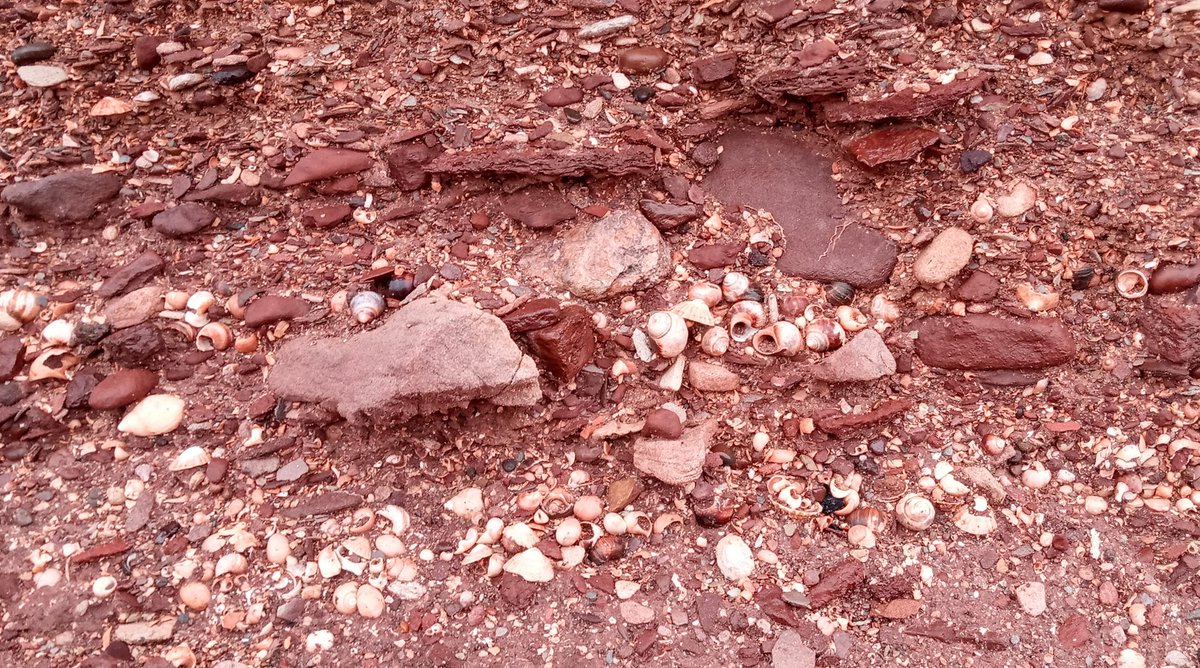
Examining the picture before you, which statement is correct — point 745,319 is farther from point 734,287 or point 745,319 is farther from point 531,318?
point 531,318

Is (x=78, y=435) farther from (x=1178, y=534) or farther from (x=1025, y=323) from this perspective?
(x=1178, y=534)

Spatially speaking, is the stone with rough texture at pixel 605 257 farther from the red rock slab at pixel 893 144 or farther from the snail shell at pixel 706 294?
the red rock slab at pixel 893 144

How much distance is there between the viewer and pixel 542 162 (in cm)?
237

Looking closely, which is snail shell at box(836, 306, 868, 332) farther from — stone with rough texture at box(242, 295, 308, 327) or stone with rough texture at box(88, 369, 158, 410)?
stone with rough texture at box(88, 369, 158, 410)

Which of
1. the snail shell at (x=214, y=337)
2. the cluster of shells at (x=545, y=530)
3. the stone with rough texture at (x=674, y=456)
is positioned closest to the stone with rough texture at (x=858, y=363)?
the stone with rough texture at (x=674, y=456)

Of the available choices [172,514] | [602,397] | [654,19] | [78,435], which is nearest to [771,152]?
[654,19]

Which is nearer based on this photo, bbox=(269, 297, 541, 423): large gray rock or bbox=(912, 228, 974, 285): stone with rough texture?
bbox=(269, 297, 541, 423): large gray rock

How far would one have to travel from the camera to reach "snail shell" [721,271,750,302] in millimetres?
2387

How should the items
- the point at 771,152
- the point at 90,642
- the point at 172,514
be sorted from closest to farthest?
the point at 90,642 → the point at 172,514 → the point at 771,152

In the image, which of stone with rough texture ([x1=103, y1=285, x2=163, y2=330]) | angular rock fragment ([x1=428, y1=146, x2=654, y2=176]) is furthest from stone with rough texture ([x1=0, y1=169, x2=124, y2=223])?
angular rock fragment ([x1=428, y1=146, x2=654, y2=176])

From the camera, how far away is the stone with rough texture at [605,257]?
2359 millimetres

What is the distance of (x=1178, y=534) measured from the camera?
2252 mm

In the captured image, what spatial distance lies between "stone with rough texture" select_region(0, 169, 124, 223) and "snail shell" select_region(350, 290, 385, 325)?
0.99 meters

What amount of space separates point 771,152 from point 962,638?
5.51ft
